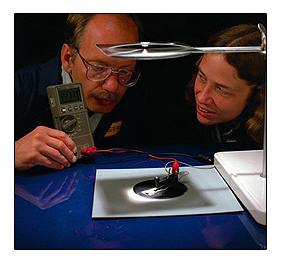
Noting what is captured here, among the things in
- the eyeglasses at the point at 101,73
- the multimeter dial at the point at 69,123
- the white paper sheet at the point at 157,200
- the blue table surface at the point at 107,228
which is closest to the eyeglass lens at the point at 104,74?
the eyeglasses at the point at 101,73

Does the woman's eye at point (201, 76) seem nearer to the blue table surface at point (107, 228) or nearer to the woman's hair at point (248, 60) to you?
the woman's hair at point (248, 60)

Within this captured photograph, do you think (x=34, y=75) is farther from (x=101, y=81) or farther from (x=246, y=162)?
(x=246, y=162)

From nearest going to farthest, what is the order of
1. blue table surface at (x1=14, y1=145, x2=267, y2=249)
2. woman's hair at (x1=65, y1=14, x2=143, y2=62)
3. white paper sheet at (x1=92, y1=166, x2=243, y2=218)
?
blue table surface at (x1=14, y1=145, x2=267, y2=249)
white paper sheet at (x1=92, y1=166, x2=243, y2=218)
woman's hair at (x1=65, y1=14, x2=143, y2=62)

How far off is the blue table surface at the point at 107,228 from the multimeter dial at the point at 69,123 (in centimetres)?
27

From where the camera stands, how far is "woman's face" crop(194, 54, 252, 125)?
1577 millimetres

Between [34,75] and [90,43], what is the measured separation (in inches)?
8.4

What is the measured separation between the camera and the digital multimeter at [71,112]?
4.93ft

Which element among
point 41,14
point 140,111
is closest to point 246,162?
point 140,111

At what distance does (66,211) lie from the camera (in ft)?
3.84

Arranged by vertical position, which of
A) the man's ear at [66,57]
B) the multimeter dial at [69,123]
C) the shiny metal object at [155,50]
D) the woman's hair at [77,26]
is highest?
the woman's hair at [77,26]

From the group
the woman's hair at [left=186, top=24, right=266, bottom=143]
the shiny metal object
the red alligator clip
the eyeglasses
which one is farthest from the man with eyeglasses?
the shiny metal object

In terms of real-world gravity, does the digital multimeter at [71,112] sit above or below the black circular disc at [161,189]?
above

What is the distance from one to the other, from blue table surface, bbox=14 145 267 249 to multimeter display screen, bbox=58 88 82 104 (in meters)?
0.33

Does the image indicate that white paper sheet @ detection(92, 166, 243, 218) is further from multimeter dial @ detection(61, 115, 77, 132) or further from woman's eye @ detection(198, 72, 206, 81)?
woman's eye @ detection(198, 72, 206, 81)
